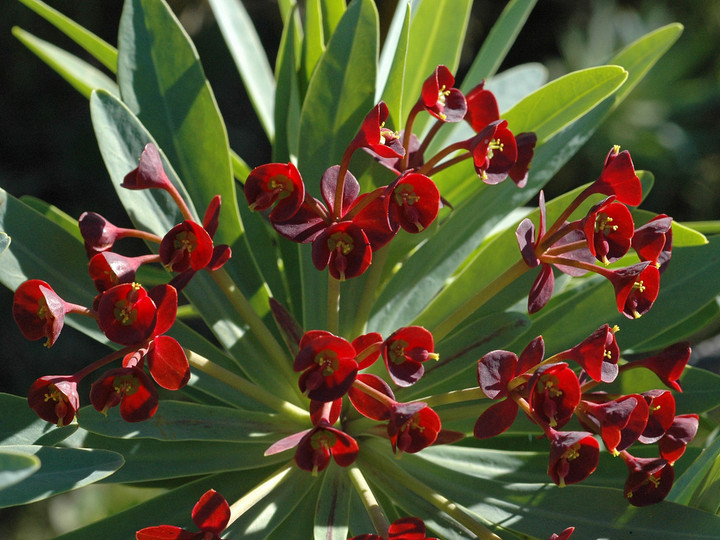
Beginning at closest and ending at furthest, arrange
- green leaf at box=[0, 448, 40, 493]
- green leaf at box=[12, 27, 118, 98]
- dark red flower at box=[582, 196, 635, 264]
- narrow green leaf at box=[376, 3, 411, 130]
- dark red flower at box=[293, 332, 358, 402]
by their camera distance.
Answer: green leaf at box=[0, 448, 40, 493], dark red flower at box=[293, 332, 358, 402], dark red flower at box=[582, 196, 635, 264], narrow green leaf at box=[376, 3, 411, 130], green leaf at box=[12, 27, 118, 98]

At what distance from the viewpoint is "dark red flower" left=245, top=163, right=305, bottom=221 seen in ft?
2.68

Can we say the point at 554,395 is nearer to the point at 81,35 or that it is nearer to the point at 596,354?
the point at 596,354

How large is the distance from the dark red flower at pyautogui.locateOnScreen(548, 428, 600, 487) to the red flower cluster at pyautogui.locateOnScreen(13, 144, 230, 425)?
0.41 m

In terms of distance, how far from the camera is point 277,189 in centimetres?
84

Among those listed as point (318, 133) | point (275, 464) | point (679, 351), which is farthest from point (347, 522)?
point (318, 133)

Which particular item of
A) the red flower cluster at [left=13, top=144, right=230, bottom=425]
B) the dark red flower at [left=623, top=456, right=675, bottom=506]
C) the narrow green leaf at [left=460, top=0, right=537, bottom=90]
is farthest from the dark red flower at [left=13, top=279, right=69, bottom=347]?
the narrow green leaf at [left=460, top=0, right=537, bottom=90]

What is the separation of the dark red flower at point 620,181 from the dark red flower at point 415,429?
1.15 feet

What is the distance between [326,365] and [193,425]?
1.13 ft

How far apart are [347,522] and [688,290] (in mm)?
667

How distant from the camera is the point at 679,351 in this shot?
3.11ft

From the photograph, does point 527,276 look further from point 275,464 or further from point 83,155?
point 83,155

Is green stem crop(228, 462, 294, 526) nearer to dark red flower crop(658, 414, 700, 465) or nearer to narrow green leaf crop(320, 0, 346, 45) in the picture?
dark red flower crop(658, 414, 700, 465)

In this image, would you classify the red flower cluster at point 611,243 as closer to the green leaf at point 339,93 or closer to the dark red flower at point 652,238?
the dark red flower at point 652,238

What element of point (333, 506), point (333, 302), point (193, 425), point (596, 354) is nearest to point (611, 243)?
point (596, 354)
